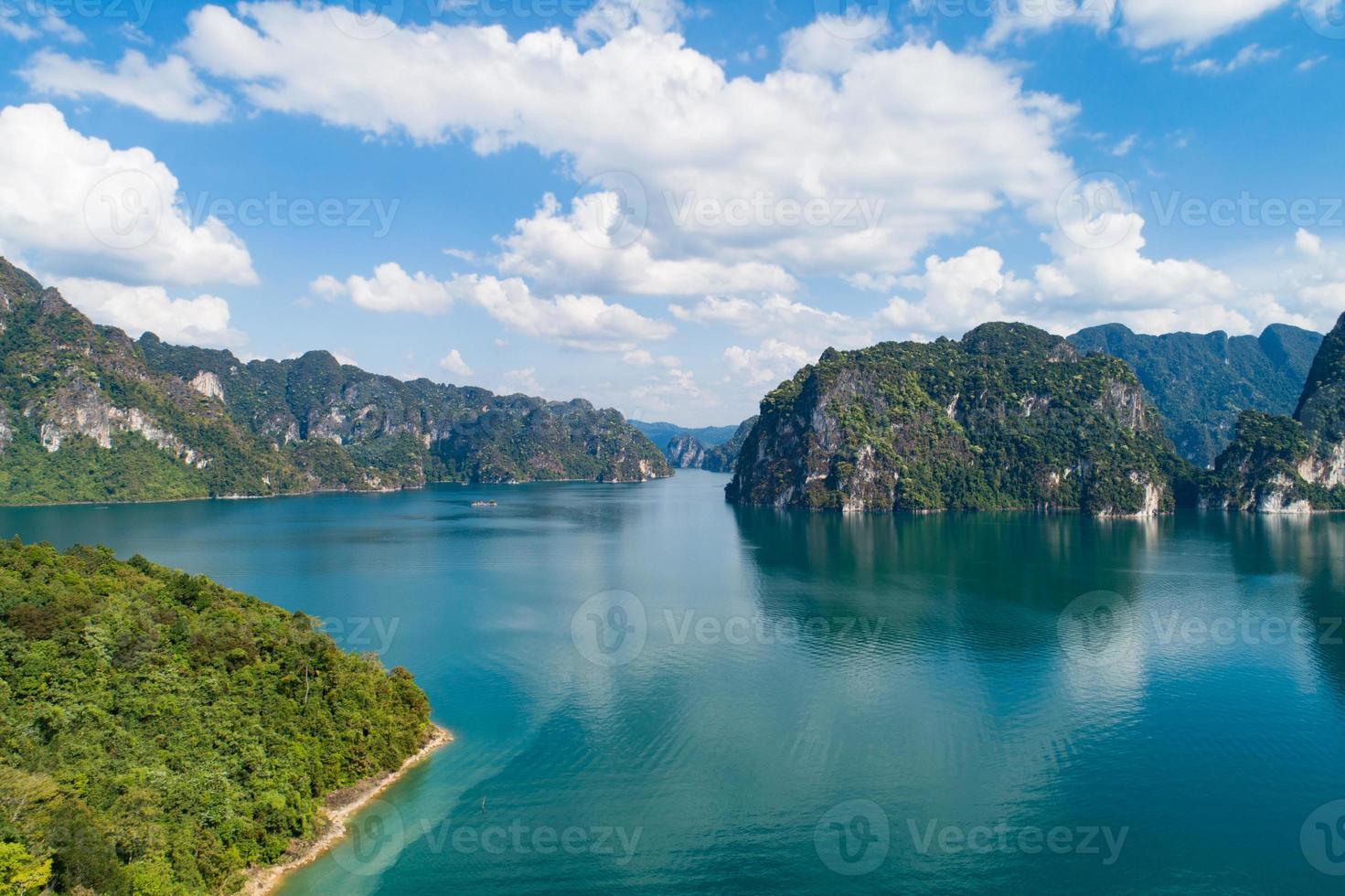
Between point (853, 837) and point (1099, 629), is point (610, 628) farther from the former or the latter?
point (1099, 629)

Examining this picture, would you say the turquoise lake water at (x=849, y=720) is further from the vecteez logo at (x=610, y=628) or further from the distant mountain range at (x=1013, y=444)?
the distant mountain range at (x=1013, y=444)

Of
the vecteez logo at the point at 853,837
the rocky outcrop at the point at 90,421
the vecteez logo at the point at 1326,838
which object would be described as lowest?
the vecteez logo at the point at 1326,838

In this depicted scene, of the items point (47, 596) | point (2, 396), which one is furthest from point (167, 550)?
point (2, 396)

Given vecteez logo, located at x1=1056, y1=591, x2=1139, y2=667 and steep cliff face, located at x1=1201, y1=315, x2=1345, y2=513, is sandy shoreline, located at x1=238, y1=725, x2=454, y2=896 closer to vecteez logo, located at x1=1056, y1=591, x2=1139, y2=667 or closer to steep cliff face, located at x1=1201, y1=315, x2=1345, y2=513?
vecteez logo, located at x1=1056, y1=591, x2=1139, y2=667

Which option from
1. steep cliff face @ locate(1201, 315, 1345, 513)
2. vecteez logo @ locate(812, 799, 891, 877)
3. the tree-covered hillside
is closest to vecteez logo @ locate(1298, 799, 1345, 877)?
vecteez logo @ locate(812, 799, 891, 877)

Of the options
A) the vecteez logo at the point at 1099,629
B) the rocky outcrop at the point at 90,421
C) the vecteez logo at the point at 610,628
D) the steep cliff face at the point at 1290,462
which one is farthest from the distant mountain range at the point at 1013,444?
the rocky outcrop at the point at 90,421

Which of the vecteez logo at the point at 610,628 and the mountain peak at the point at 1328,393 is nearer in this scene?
the vecteez logo at the point at 610,628

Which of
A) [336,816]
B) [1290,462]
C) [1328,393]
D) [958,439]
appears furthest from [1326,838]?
[1328,393]
